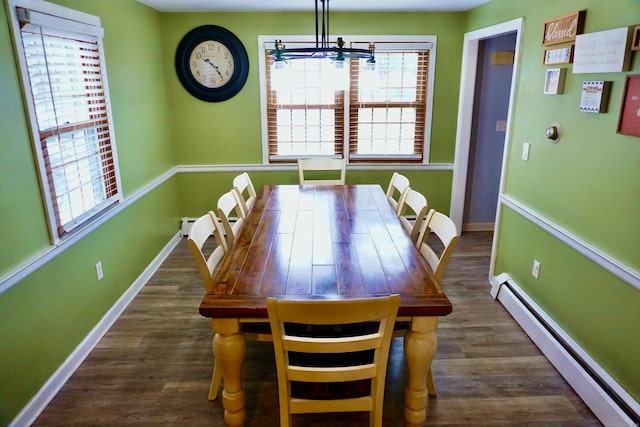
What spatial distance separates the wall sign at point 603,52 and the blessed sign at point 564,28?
0.08 meters

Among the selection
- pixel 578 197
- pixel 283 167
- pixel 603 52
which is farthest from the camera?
pixel 283 167

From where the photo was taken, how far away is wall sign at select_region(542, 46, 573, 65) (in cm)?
233

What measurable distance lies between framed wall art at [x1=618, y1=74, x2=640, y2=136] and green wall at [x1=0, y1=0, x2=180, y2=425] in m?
2.82

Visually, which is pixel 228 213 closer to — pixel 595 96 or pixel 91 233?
pixel 91 233

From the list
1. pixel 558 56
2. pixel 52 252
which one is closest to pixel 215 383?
pixel 52 252

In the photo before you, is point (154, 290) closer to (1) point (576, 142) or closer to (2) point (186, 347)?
(2) point (186, 347)

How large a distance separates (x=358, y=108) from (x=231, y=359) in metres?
3.12

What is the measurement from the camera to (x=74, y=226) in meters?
2.43

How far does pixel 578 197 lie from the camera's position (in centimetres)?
229

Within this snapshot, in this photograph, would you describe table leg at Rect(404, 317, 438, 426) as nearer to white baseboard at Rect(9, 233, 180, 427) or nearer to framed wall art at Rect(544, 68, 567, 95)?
framed wall art at Rect(544, 68, 567, 95)

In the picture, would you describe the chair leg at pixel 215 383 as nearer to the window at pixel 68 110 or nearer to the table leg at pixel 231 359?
the table leg at pixel 231 359

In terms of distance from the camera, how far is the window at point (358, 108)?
13.6ft

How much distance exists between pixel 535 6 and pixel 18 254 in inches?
130

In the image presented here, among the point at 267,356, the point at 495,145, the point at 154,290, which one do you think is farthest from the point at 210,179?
the point at 495,145
